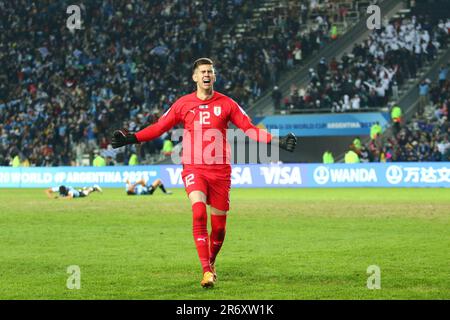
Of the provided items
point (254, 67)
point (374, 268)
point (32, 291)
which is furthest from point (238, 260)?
point (254, 67)

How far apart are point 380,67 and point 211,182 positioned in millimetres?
32809

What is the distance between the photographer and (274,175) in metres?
40.3

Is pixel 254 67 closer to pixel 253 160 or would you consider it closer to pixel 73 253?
pixel 253 160

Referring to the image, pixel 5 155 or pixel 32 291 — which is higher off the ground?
pixel 5 155

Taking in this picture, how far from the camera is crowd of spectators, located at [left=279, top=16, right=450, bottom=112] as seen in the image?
1688 inches

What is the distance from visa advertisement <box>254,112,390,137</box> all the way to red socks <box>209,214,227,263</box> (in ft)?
100

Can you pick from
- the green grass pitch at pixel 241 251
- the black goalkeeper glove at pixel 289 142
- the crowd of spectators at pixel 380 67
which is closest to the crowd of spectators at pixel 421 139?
the crowd of spectators at pixel 380 67

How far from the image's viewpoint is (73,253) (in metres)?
14.9

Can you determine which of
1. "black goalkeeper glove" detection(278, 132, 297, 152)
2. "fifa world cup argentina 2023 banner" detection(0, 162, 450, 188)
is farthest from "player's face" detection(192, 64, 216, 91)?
"fifa world cup argentina 2023 banner" detection(0, 162, 450, 188)

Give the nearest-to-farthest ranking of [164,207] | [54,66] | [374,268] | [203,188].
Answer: [203,188] < [374,268] < [164,207] < [54,66]

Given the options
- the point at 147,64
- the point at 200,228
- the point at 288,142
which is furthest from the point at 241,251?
the point at 147,64

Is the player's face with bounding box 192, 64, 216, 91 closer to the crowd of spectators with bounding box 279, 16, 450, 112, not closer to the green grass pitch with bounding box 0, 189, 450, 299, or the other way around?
the green grass pitch with bounding box 0, 189, 450, 299

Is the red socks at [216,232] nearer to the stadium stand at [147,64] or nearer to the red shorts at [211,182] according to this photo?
the red shorts at [211,182]
